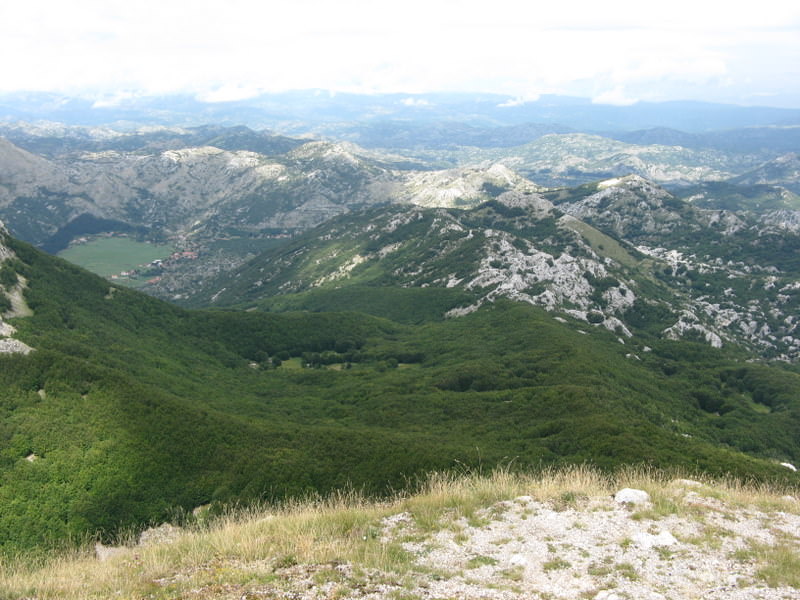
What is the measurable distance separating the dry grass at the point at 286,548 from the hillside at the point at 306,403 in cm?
1700

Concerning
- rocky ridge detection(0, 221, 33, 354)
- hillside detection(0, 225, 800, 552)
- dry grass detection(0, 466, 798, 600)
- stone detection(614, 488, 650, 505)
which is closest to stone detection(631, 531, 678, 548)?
dry grass detection(0, 466, 798, 600)

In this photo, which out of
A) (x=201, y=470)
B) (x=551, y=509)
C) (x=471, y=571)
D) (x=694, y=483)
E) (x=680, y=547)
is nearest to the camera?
(x=471, y=571)

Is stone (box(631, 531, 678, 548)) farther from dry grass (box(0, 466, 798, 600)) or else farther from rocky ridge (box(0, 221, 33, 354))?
rocky ridge (box(0, 221, 33, 354))

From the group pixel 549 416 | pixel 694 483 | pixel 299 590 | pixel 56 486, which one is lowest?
pixel 549 416

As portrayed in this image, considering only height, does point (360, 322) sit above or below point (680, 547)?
below

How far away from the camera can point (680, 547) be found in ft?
70.6

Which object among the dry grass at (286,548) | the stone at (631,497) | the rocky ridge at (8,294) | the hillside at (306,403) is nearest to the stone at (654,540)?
the dry grass at (286,548)

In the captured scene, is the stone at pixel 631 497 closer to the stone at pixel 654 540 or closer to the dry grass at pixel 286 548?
the dry grass at pixel 286 548

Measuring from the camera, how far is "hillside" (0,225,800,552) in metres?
55.4

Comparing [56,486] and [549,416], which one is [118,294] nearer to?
[56,486]

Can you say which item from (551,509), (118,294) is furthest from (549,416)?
(118,294)

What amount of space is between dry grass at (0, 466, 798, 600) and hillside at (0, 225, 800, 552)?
669 inches

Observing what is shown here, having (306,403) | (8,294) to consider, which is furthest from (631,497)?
(8,294)

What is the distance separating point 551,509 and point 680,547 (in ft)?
20.1
